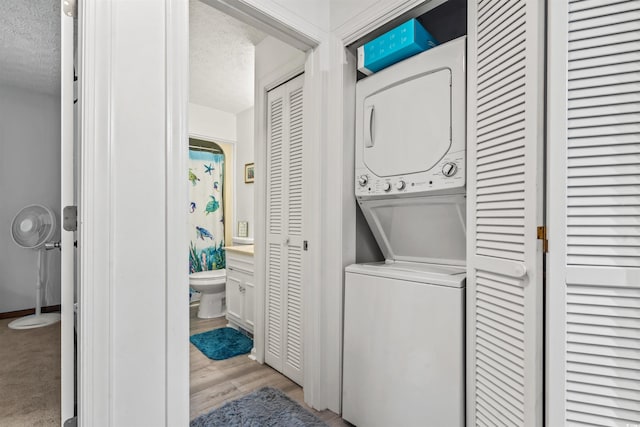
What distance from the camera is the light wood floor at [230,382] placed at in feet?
6.24

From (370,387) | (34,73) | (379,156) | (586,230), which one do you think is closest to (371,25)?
(379,156)

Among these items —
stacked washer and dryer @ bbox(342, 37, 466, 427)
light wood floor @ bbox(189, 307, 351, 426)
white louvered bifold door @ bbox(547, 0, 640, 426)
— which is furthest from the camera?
light wood floor @ bbox(189, 307, 351, 426)

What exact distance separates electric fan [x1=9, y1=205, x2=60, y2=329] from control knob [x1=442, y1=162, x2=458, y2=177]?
159 centimetres

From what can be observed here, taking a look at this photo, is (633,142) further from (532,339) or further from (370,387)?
(370,387)

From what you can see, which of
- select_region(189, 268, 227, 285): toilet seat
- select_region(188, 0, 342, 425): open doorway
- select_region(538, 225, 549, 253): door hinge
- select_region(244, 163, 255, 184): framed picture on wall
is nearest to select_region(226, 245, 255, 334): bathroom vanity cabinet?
select_region(188, 0, 342, 425): open doorway

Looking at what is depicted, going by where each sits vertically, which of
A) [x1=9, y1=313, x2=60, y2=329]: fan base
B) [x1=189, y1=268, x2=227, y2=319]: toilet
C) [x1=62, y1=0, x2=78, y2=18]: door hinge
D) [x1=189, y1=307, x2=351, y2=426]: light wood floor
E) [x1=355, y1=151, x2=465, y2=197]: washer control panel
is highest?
[x1=62, y1=0, x2=78, y2=18]: door hinge

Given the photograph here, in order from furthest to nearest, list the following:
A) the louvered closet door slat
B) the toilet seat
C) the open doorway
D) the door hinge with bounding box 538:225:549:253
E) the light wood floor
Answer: the toilet seat → the louvered closet door slat → the open doorway → the light wood floor → the door hinge with bounding box 538:225:549:253

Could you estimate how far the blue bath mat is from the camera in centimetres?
262

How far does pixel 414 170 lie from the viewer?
1.54 metres

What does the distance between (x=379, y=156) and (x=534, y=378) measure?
1.15 meters

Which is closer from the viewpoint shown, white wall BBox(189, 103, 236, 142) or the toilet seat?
the toilet seat

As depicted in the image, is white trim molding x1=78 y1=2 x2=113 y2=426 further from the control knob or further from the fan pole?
the control knob

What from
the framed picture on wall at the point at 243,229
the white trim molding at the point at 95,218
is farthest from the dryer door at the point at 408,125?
the framed picture on wall at the point at 243,229

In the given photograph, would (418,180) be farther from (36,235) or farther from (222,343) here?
(222,343)
